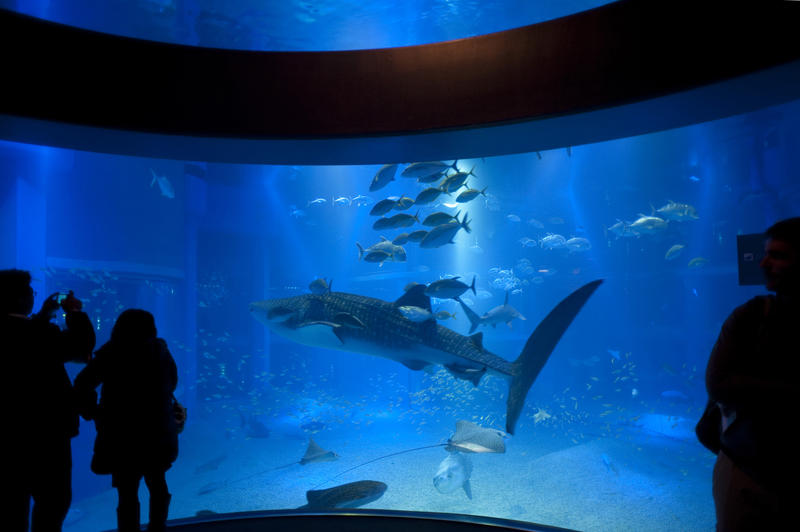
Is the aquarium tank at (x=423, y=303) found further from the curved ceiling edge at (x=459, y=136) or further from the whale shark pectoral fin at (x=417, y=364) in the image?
the curved ceiling edge at (x=459, y=136)

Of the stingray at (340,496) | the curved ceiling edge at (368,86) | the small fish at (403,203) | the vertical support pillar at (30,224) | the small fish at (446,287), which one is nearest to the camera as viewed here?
the curved ceiling edge at (368,86)

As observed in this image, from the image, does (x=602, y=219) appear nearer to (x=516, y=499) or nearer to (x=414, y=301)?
(x=516, y=499)

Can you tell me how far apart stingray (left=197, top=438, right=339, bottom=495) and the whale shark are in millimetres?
3265

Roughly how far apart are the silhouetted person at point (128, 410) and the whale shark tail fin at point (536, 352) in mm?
2574

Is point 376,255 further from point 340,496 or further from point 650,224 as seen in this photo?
point 650,224

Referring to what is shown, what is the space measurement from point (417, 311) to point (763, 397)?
10.7 feet

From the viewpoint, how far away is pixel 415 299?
15.5 feet

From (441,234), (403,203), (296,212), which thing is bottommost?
(441,234)

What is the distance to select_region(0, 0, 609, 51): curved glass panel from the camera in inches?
187

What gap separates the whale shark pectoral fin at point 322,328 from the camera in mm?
4760

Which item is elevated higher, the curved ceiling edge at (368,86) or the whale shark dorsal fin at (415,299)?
the curved ceiling edge at (368,86)

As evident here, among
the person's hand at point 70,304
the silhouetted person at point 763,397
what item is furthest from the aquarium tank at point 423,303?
the person's hand at point 70,304

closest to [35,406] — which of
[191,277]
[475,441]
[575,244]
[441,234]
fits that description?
[441,234]

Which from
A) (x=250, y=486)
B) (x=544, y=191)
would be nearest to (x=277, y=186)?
(x=544, y=191)
